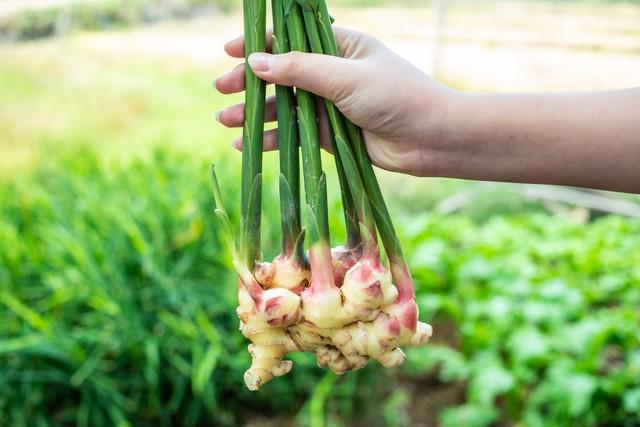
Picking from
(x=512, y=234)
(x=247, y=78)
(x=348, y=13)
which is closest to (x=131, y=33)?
(x=348, y=13)

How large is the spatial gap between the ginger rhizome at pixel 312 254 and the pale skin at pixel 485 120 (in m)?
0.04

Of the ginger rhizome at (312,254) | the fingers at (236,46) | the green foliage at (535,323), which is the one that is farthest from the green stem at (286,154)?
the green foliage at (535,323)

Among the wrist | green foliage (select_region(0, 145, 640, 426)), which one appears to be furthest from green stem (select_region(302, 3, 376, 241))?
green foliage (select_region(0, 145, 640, 426))

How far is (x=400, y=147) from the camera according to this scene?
34.1 inches

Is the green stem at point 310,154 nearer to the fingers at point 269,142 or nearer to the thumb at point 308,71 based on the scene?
the thumb at point 308,71

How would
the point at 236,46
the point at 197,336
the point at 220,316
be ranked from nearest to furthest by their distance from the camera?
1. the point at 236,46
2. the point at 197,336
3. the point at 220,316

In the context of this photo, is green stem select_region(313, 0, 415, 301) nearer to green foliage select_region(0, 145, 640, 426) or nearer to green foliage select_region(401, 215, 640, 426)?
green foliage select_region(0, 145, 640, 426)

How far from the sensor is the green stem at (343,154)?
761 millimetres

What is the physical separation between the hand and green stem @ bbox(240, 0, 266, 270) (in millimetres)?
28

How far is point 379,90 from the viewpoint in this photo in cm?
79

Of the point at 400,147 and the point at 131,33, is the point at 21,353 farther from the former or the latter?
the point at 131,33

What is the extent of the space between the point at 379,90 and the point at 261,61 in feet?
0.46

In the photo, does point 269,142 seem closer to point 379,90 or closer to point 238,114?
point 238,114

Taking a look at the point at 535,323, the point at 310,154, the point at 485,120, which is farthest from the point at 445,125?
the point at 535,323
